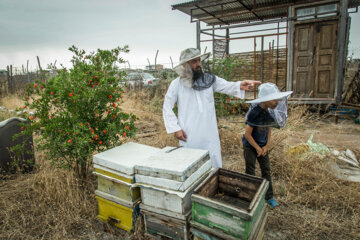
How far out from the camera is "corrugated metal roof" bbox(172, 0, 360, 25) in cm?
768

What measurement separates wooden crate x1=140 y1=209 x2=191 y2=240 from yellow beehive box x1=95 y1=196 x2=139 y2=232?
13cm

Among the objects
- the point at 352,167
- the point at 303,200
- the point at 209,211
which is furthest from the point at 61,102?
the point at 352,167

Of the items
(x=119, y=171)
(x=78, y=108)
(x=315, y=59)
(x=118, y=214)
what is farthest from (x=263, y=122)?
(x=315, y=59)

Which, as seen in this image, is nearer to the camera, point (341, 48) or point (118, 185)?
point (118, 185)

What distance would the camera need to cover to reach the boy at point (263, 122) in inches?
102

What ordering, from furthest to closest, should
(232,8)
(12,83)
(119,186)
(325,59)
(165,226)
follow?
(12,83), (232,8), (325,59), (119,186), (165,226)

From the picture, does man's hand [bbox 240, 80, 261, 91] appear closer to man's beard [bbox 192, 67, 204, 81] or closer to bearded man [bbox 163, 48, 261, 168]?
bearded man [bbox 163, 48, 261, 168]

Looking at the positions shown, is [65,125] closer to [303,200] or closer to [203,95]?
[203,95]

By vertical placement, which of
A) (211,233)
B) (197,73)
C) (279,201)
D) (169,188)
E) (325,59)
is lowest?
(279,201)

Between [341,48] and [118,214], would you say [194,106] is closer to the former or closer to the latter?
[118,214]

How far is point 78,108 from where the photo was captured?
9.74 ft

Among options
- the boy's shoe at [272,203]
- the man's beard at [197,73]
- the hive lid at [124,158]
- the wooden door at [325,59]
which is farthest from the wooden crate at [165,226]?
the wooden door at [325,59]

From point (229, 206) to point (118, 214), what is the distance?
4.33 ft

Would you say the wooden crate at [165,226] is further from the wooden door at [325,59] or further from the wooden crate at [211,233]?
the wooden door at [325,59]
